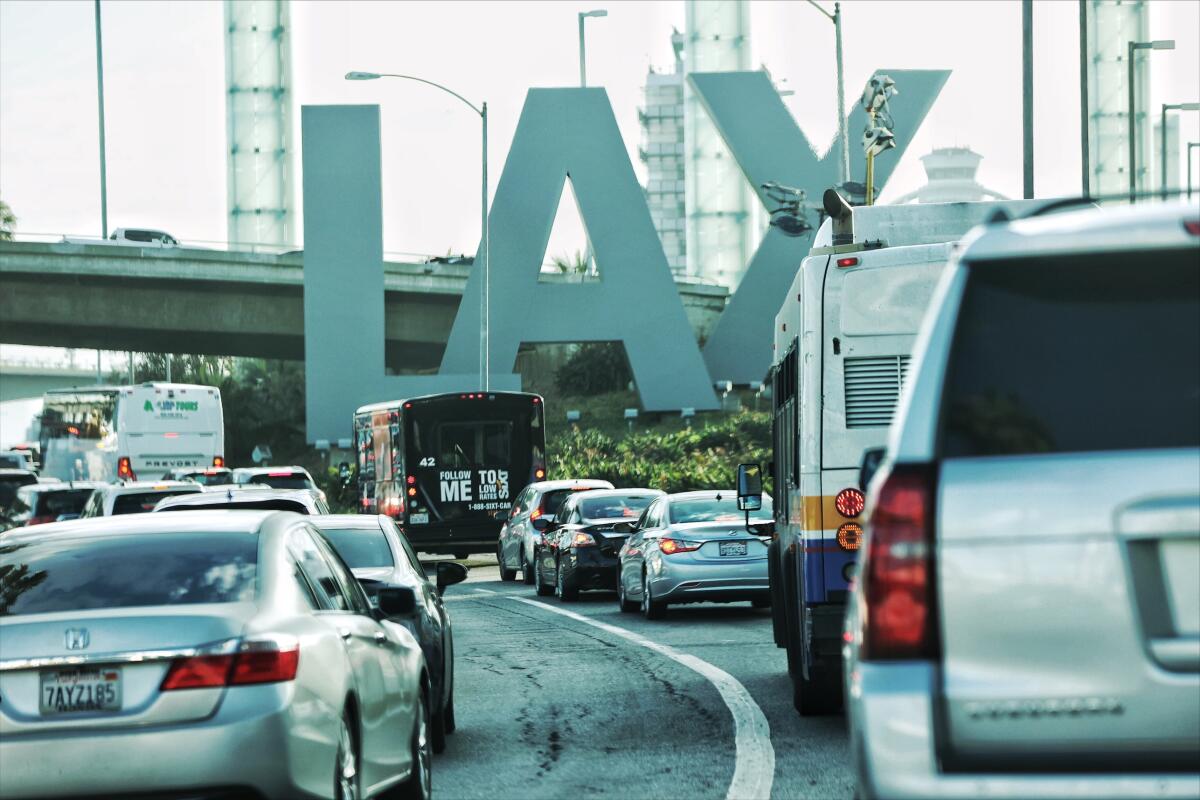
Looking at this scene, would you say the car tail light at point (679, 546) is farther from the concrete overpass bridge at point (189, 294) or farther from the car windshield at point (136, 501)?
the concrete overpass bridge at point (189, 294)

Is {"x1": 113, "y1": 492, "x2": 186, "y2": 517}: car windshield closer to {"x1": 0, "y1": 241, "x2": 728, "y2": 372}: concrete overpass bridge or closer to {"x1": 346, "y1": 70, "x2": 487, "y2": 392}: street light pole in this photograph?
{"x1": 346, "y1": 70, "x2": 487, "y2": 392}: street light pole

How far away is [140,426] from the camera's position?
159ft

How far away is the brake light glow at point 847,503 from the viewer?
11.0 metres

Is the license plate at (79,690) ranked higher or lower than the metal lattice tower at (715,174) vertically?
lower

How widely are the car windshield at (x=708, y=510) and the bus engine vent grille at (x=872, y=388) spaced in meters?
9.45

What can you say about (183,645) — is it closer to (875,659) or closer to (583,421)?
(875,659)

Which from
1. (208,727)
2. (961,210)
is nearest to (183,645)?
(208,727)

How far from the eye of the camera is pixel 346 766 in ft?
23.1

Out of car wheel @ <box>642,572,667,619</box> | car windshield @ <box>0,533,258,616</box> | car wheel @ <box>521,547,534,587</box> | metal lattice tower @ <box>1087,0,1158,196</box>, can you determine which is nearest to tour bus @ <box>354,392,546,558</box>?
car wheel @ <box>521,547,534,587</box>

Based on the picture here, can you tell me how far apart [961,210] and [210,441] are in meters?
39.0

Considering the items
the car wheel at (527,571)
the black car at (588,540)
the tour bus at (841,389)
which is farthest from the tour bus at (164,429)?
the tour bus at (841,389)

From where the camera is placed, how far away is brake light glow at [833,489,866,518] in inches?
434

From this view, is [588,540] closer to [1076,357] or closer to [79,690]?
[79,690]

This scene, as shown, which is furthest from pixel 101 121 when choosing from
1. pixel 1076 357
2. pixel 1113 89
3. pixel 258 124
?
pixel 1076 357
